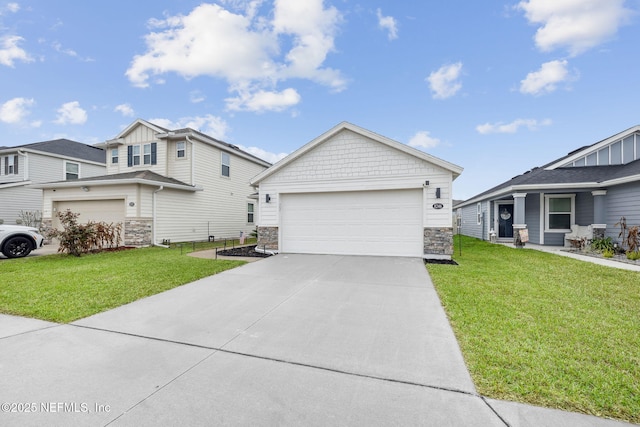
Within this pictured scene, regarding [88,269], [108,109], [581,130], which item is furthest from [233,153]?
[581,130]

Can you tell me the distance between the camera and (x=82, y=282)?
5.91 metres

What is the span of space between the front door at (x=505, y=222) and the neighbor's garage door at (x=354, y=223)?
31.2 feet

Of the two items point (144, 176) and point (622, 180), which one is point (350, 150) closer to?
point (622, 180)

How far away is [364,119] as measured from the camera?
52.5ft


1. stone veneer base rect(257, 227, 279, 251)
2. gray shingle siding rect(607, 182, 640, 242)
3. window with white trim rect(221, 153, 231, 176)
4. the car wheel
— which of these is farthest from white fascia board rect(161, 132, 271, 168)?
gray shingle siding rect(607, 182, 640, 242)

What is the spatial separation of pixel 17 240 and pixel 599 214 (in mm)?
22269

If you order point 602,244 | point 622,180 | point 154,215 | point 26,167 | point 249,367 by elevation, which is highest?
point 26,167

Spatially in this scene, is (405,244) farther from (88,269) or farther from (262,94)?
(262,94)

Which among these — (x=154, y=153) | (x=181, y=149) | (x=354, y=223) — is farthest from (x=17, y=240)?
(x=354, y=223)

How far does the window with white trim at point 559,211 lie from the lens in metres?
12.5

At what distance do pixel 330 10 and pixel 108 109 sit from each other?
14.1m

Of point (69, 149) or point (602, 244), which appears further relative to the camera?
point (69, 149)

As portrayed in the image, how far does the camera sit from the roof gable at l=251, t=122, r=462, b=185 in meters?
8.84

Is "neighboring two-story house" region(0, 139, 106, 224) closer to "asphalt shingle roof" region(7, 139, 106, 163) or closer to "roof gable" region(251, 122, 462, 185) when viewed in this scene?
"asphalt shingle roof" region(7, 139, 106, 163)
